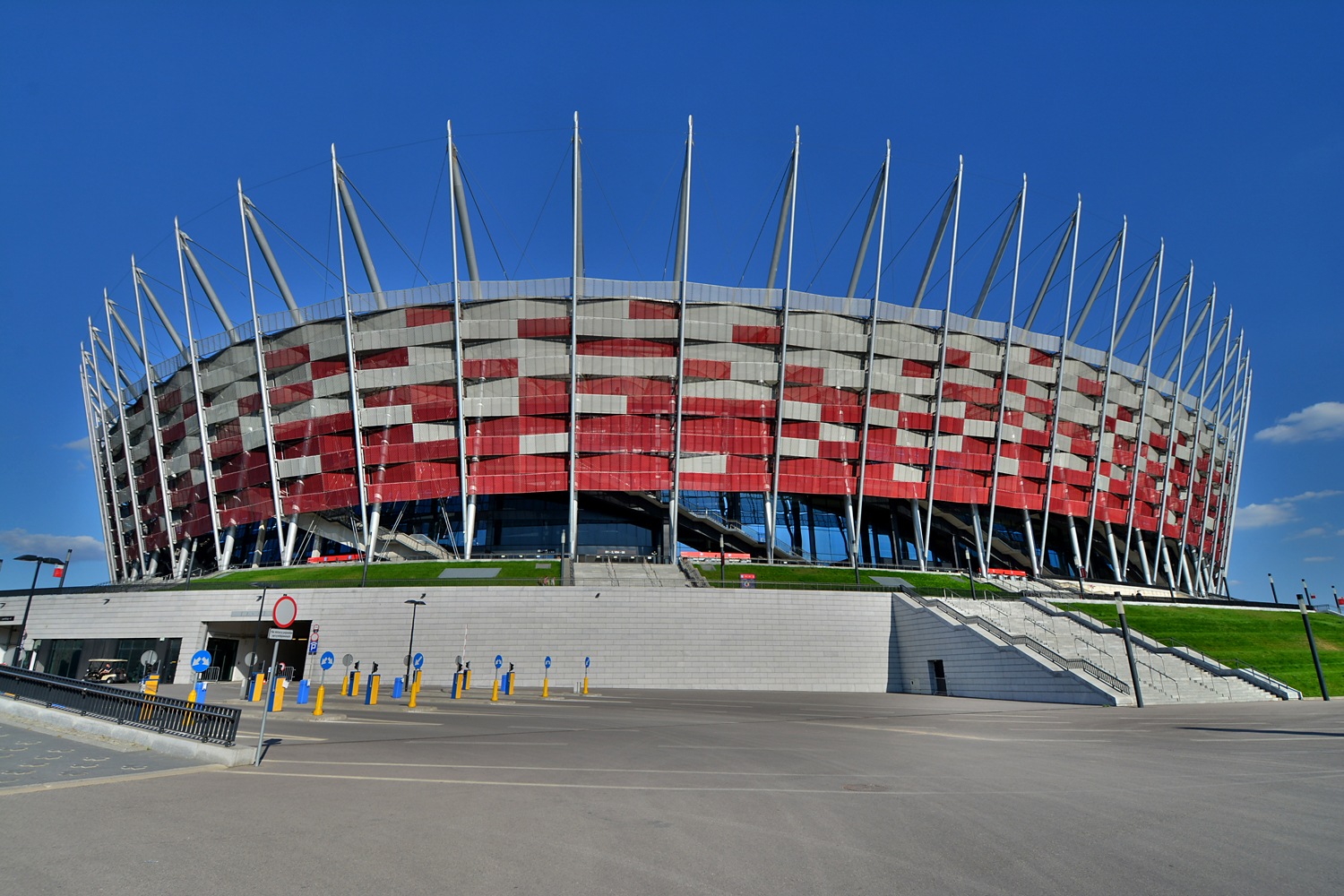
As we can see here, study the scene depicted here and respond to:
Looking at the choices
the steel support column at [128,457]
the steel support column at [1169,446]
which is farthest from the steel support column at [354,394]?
the steel support column at [1169,446]

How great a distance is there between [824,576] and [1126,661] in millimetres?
22719

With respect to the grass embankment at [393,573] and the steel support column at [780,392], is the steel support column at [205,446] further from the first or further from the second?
the steel support column at [780,392]

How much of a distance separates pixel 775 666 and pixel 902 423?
3097 centimetres

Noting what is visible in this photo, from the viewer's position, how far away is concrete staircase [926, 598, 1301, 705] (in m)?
30.4

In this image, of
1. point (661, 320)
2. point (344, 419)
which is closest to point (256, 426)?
point (344, 419)

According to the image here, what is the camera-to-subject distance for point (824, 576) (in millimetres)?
53719

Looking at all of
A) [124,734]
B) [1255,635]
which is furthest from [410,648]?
[1255,635]

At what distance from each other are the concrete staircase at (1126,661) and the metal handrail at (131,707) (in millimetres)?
31041

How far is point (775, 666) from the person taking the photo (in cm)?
4300

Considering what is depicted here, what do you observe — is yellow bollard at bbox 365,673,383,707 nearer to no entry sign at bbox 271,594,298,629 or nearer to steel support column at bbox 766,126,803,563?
no entry sign at bbox 271,594,298,629

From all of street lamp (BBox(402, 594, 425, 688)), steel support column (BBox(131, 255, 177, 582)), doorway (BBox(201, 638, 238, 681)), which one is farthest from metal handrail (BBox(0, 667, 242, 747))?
steel support column (BBox(131, 255, 177, 582))

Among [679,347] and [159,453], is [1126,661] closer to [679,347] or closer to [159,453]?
[679,347]

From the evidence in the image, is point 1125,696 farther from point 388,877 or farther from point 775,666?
point 388,877

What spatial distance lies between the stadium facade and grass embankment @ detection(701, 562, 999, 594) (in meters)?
2.81
